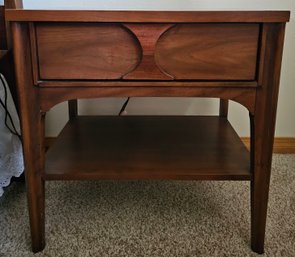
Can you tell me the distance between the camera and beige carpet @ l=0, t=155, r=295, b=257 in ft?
2.88

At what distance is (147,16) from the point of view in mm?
688

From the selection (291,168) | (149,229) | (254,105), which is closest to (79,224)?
(149,229)

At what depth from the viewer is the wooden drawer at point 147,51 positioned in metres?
0.71

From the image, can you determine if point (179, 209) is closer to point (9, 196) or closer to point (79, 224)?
point (79, 224)

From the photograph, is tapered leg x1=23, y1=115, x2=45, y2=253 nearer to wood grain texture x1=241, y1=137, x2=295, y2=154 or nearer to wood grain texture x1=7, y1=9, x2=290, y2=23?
wood grain texture x1=7, y1=9, x2=290, y2=23

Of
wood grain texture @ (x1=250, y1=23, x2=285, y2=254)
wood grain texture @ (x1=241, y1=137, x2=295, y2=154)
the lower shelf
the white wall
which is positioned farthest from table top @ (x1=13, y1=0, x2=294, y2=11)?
wood grain texture @ (x1=250, y1=23, x2=285, y2=254)

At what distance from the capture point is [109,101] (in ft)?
4.55

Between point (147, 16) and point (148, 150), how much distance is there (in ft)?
1.31

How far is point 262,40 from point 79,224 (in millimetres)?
648

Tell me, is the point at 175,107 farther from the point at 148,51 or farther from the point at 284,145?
the point at 148,51

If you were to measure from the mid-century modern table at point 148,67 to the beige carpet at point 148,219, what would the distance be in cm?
7

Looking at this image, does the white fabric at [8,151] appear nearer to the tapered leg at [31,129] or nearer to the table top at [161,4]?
the tapered leg at [31,129]

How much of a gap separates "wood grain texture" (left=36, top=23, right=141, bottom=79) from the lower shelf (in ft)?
0.79

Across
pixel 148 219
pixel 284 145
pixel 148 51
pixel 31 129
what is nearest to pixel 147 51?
pixel 148 51
